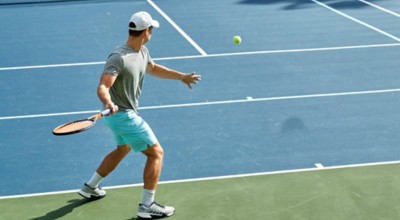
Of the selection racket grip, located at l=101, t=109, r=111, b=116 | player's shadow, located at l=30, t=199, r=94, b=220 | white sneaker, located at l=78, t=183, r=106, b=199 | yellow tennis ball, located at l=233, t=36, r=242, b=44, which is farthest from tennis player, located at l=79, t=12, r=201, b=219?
yellow tennis ball, located at l=233, t=36, r=242, b=44

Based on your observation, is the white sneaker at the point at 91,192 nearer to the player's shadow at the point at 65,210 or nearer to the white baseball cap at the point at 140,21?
the player's shadow at the point at 65,210

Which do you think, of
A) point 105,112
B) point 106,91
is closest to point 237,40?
point 106,91

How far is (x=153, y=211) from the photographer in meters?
7.88

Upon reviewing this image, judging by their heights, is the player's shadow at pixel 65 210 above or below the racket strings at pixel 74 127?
below

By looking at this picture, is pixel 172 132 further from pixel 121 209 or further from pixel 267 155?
pixel 121 209

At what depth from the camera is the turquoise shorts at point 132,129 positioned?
25.3 feet

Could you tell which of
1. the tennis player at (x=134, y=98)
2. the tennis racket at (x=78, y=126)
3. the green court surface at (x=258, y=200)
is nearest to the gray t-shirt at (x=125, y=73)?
the tennis player at (x=134, y=98)

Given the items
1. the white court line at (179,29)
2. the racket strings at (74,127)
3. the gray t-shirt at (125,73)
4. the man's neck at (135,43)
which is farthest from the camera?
the white court line at (179,29)

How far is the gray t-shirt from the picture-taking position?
24.6 feet

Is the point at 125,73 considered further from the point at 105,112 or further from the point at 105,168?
the point at 105,168

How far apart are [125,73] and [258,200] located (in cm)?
202

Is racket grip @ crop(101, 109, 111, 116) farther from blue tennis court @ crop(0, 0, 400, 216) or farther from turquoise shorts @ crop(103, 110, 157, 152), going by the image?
blue tennis court @ crop(0, 0, 400, 216)

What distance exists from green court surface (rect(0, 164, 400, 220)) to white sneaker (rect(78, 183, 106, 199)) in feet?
0.23

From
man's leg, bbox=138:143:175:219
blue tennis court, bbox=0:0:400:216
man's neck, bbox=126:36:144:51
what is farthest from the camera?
blue tennis court, bbox=0:0:400:216
